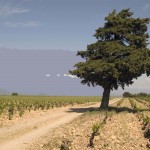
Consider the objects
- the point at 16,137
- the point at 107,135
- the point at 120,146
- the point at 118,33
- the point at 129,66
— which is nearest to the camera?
the point at 120,146

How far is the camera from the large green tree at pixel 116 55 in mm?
41719

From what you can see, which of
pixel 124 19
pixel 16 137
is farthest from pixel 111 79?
pixel 16 137

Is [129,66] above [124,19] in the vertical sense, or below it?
below

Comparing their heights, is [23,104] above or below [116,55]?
below

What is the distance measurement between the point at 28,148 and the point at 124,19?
91.4ft

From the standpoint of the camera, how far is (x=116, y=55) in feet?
142

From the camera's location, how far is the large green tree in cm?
4172

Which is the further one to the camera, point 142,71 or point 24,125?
point 142,71

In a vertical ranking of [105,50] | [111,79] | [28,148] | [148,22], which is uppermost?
[148,22]

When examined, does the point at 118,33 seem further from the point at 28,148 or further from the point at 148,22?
the point at 28,148

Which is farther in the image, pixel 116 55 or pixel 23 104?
pixel 23 104

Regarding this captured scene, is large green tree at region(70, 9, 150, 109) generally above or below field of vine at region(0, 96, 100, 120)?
above

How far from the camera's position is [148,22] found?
4497cm

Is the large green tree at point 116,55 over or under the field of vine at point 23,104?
over
